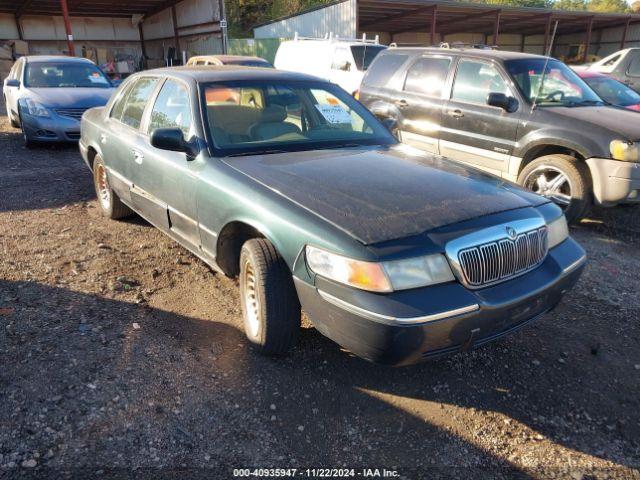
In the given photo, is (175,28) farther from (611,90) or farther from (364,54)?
(611,90)

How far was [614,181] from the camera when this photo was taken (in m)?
5.03

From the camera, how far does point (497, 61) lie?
6.13 m

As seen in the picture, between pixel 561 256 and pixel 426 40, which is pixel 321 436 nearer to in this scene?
pixel 561 256

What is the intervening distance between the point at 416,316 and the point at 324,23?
2058 cm

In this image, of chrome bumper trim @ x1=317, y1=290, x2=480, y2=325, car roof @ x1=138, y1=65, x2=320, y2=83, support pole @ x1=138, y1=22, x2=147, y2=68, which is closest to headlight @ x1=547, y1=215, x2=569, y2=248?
chrome bumper trim @ x1=317, y1=290, x2=480, y2=325

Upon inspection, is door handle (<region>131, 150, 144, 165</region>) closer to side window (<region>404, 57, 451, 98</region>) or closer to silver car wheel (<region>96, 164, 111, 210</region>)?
silver car wheel (<region>96, 164, 111, 210</region>)

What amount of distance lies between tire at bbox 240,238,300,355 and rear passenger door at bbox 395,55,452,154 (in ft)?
14.7

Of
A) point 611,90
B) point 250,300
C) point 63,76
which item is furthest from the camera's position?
point 63,76

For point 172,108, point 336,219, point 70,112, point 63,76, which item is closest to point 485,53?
point 172,108

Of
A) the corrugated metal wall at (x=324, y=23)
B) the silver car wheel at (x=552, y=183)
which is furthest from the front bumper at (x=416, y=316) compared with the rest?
the corrugated metal wall at (x=324, y=23)

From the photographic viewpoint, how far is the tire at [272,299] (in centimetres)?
278

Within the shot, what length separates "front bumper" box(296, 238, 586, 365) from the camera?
2285 millimetres

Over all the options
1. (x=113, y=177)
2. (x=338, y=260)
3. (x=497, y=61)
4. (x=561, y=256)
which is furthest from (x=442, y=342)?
(x=497, y=61)

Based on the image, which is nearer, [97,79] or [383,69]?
[383,69]
